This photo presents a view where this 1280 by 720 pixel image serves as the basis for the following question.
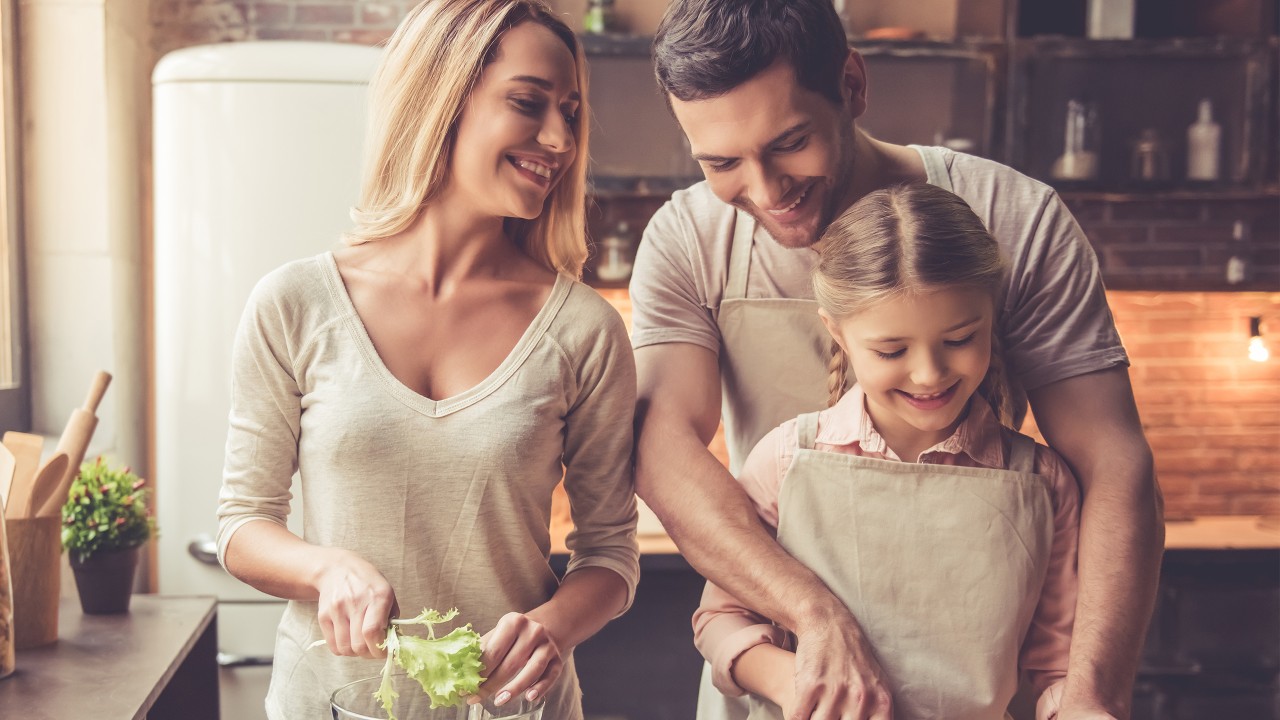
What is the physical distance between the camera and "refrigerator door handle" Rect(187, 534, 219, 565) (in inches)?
106

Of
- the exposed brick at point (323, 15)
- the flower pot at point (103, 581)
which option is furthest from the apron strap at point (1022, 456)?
the exposed brick at point (323, 15)

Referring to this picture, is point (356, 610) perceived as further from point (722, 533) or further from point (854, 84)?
point (854, 84)

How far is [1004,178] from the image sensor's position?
4.50 ft

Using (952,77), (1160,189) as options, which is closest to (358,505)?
(952,77)

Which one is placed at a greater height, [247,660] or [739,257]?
[739,257]

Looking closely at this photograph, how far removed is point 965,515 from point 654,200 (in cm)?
236

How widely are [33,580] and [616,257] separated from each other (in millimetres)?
2020

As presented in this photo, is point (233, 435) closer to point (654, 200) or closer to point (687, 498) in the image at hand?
point (687, 498)

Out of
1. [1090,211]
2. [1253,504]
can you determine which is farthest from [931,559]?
[1253,504]

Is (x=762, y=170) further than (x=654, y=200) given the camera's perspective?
No

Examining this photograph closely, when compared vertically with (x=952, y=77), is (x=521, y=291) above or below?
below

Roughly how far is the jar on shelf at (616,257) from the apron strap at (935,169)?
6.58ft

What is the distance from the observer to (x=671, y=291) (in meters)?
1.39

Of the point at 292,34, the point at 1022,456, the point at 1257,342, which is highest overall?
the point at 292,34
